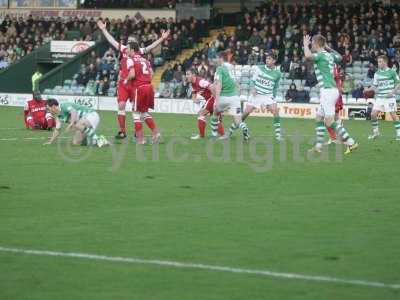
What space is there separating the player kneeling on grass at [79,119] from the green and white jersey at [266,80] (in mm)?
4400

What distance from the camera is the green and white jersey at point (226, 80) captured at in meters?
23.8

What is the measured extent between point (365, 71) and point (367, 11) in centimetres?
451

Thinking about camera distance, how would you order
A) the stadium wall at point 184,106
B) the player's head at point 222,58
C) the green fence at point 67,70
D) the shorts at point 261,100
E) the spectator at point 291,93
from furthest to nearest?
the green fence at point 67,70, the spectator at point 291,93, the stadium wall at point 184,106, the shorts at point 261,100, the player's head at point 222,58

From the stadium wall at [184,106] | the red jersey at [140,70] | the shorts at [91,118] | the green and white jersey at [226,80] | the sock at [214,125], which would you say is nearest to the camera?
the shorts at [91,118]

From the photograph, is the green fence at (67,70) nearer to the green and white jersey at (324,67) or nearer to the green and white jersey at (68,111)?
the green and white jersey at (68,111)

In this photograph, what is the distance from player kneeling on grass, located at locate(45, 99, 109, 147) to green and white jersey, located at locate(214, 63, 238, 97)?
10.7 feet

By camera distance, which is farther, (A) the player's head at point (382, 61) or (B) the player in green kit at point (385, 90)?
(B) the player in green kit at point (385, 90)

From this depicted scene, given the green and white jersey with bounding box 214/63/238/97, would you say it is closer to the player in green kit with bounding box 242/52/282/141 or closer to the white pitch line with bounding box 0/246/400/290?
the player in green kit with bounding box 242/52/282/141

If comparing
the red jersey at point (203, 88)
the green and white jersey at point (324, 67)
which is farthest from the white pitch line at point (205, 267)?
the red jersey at point (203, 88)

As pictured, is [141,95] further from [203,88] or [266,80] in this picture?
[266,80]

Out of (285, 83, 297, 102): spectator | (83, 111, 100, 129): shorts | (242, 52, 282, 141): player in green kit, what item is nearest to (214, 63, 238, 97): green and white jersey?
(242, 52, 282, 141): player in green kit

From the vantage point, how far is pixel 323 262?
9.43 m

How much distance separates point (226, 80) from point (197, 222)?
41.2 feet

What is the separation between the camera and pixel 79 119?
21.5 meters
